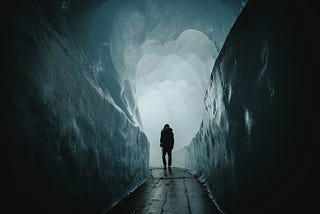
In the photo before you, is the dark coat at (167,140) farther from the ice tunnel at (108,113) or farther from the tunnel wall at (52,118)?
the tunnel wall at (52,118)

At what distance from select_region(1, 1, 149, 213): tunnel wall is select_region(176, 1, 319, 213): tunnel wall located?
1.68 meters

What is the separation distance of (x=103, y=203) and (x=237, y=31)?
8.58ft

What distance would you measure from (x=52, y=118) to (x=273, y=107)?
1927mm

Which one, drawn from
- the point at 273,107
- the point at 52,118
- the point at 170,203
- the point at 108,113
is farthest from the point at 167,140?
the point at 273,107

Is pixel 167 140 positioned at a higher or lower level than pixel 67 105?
higher

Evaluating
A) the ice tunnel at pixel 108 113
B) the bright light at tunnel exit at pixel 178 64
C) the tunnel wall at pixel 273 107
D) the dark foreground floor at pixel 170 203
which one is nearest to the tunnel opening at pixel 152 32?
the bright light at tunnel exit at pixel 178 64

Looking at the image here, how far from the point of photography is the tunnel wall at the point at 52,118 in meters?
1.54

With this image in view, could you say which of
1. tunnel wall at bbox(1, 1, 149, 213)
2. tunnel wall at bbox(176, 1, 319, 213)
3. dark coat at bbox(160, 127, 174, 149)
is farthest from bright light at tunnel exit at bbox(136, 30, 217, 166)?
tunnel wall at bbox(176, 1, 319, 213)

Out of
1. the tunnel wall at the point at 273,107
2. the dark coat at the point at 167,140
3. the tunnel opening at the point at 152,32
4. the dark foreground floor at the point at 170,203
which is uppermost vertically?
the tunnel opening at the point at 152,32

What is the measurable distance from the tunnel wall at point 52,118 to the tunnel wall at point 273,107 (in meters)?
1.68

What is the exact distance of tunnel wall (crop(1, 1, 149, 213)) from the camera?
5.04 ft

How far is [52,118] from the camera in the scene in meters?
2.09

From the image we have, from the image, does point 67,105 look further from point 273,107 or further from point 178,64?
point 178,64

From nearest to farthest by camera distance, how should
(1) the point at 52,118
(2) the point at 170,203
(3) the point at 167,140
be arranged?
1. (1) the point at 52,118
2. (2) the point at 170,203
3. (3) the point at 167,140
